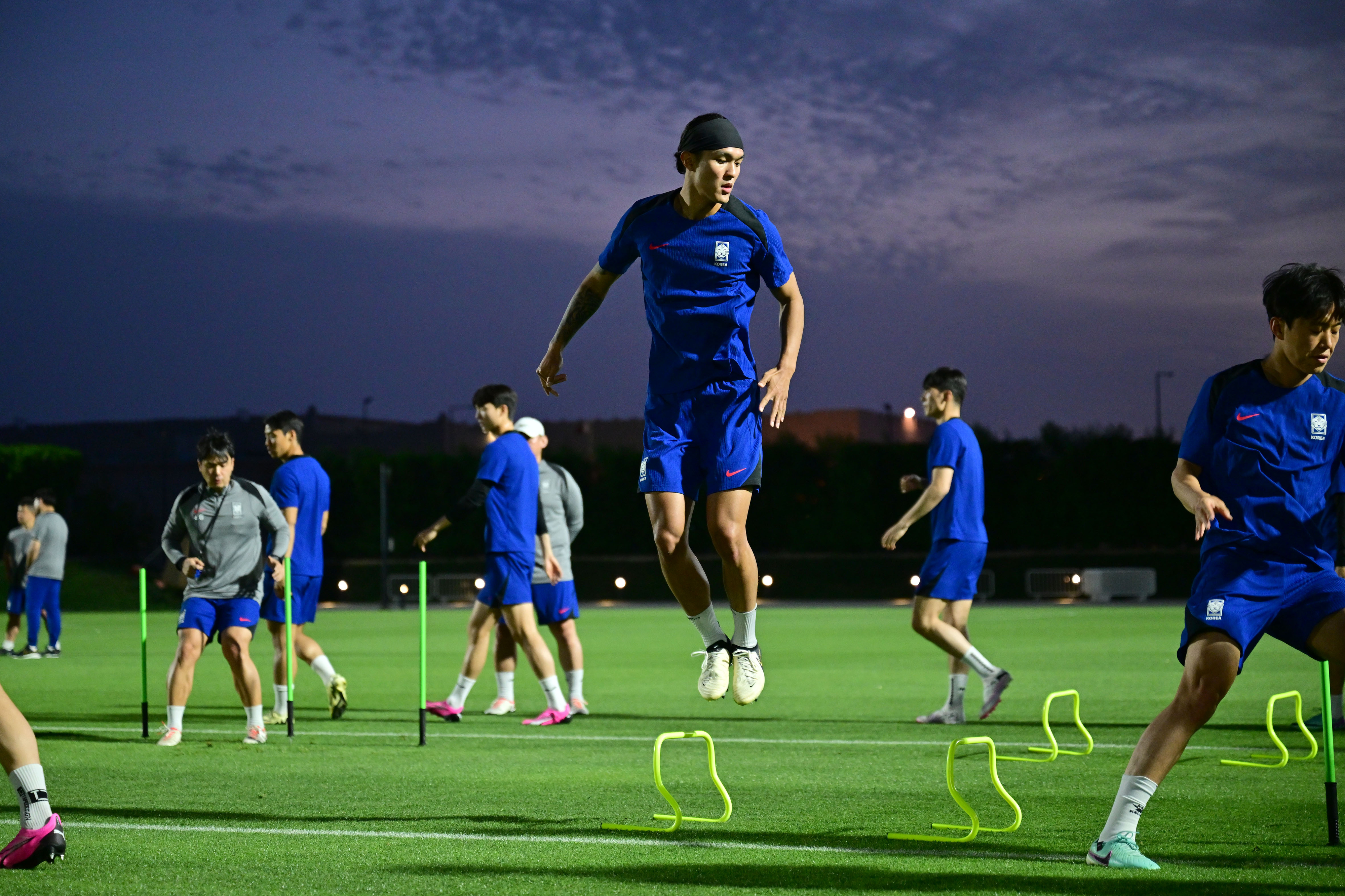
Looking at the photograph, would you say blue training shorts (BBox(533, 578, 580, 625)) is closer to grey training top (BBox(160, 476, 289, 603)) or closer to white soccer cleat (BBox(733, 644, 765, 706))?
grey training top (BBox(160, 476, 289, 603))

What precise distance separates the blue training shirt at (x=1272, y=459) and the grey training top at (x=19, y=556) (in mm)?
18531

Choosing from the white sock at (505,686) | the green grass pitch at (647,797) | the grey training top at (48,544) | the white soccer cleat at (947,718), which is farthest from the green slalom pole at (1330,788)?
the grey training top at (48,544)

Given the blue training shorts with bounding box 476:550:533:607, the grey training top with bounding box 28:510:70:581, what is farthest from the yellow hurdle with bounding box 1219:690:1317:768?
the grey training top with bounding box 28:510:70:581

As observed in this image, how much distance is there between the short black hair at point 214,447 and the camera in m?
9.93

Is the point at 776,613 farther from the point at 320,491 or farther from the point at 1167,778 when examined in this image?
the point at 1167,778

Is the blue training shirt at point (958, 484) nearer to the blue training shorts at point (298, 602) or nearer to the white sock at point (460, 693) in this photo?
the white sock at point (460, 693)

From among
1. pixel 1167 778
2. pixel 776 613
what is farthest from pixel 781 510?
pixel 1167 778

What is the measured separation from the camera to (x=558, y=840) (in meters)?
6.14

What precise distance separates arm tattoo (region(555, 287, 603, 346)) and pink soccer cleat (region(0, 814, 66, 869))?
2.94 meters

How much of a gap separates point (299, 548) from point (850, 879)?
7569mm

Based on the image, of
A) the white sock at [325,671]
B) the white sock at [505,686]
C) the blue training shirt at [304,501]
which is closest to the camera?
the blue training shirt at [304,501]

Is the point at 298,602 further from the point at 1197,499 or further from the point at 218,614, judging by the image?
the point at 1197,499

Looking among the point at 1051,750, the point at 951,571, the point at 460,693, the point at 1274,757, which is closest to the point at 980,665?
the point at 951,571

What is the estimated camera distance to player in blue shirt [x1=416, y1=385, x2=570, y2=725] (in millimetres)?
11156
